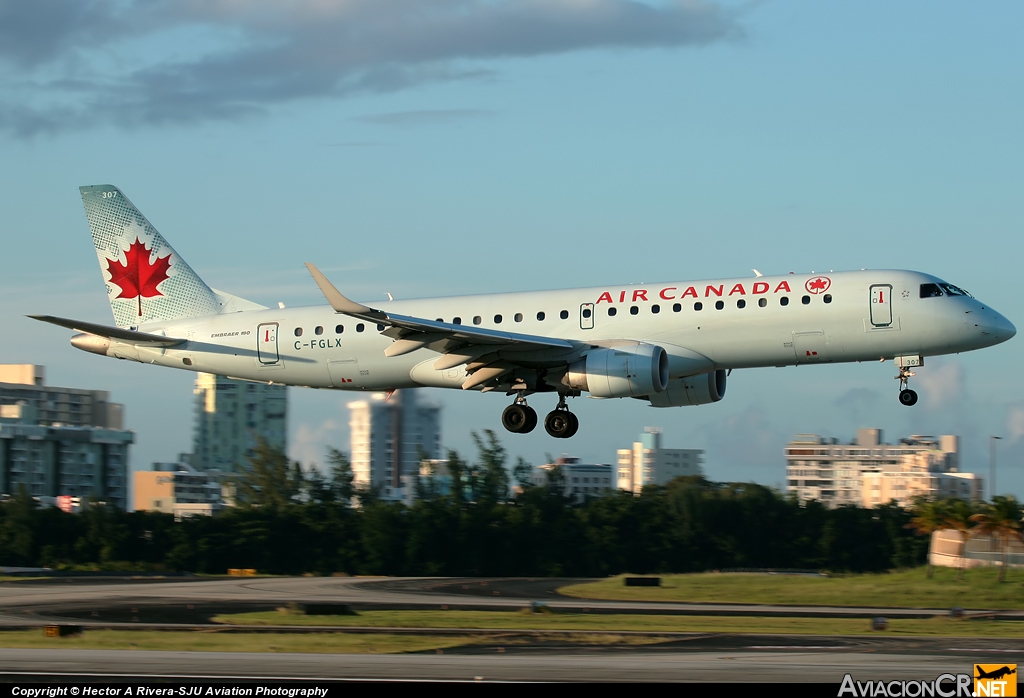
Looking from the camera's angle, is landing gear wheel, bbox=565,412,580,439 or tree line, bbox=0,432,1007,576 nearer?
landing gear wheel, bbox=565,412,580,439

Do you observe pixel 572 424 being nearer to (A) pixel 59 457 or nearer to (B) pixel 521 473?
(B) pixel 521 473

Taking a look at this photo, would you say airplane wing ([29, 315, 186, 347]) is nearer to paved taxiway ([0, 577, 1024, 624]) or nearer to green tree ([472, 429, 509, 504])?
paved taxiway ([0, 577, 1024, 624])

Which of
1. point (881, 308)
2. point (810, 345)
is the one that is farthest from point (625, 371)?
point (881, 308)

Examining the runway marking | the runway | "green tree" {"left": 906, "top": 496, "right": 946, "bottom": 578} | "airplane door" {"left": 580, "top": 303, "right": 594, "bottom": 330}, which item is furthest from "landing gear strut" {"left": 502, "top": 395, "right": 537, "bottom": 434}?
"green tree" {"left": 906, "top": 496, "right": 946, "bottom": 578}

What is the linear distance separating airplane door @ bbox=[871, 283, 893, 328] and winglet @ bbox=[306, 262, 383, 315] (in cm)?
1463

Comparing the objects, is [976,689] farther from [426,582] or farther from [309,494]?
[309,494]

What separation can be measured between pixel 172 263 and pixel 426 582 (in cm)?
2620

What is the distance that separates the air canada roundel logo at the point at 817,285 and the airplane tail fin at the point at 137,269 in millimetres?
21203

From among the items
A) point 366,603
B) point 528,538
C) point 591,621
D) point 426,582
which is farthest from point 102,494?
point 591,621

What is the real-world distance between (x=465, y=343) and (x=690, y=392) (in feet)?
26.2

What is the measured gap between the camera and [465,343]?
4031cm

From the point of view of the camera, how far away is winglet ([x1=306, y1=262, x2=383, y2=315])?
3694 centimetres

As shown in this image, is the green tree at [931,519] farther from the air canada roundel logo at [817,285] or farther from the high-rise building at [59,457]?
the high-rise building at [59,457]

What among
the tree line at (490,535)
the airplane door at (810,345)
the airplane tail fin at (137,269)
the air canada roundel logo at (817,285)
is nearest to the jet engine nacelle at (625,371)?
the airplane door at (810,345)
